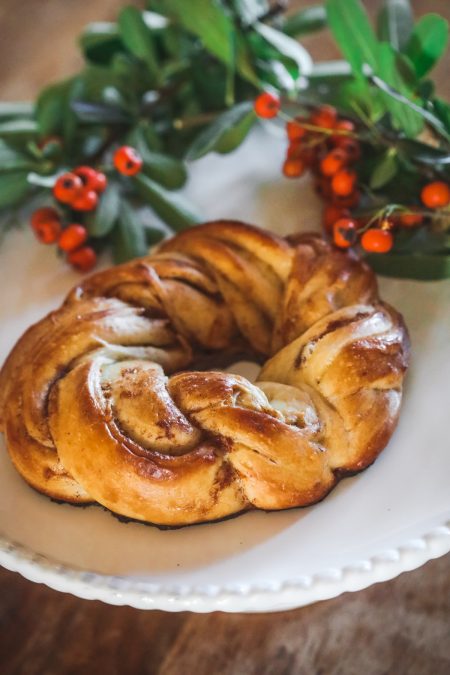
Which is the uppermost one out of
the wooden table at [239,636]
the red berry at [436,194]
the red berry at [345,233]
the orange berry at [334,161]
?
the orange berry at [334,161]

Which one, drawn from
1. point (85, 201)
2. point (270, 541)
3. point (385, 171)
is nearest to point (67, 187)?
point (85, 201)

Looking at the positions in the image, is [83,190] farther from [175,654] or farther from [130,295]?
[175,654]

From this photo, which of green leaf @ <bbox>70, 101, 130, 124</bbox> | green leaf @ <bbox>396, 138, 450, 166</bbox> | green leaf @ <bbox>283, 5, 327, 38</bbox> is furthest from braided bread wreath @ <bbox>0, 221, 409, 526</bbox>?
green leaf @ <bbox>283, 5, 327, 38</bbox>

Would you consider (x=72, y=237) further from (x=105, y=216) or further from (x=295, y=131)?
(x=295, y=131)

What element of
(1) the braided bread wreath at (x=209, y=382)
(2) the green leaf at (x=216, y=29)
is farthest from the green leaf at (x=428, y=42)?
(1) the braided bread wreath at (x=209, y=382)

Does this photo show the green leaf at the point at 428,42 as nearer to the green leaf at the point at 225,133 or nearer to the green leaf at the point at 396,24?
the green leaf at the point at 396,24

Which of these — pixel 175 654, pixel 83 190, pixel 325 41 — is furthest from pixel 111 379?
pixel 325 41

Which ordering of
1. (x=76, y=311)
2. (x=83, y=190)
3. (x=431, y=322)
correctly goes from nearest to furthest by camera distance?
(x=76, y=311), (x=431, y=322), (x=83, y=190)
